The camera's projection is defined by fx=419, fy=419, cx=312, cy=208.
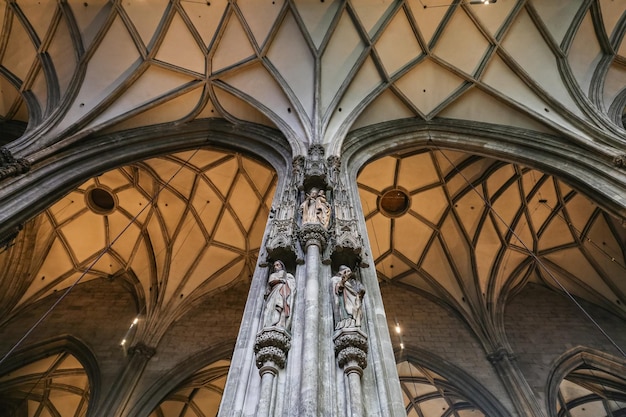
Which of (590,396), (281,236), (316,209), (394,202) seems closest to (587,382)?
(590,396)

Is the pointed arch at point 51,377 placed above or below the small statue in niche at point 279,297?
above

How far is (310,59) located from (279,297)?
7.79m

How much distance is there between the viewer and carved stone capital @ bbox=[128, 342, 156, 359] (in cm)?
1081

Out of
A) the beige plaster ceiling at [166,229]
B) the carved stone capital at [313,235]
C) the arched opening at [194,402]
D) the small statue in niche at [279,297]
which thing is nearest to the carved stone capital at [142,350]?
the beige plaster ceiling at [166,229]

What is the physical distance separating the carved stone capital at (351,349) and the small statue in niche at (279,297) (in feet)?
2.04

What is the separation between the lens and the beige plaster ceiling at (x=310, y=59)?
10.5 m

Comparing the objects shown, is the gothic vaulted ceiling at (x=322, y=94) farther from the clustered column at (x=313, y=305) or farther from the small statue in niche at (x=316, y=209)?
the clustered column at (x=313, y=305)

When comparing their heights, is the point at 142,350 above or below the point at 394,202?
below

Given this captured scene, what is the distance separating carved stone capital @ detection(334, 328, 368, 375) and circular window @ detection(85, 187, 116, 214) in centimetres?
1126

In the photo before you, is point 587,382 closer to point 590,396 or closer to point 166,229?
point 590,396

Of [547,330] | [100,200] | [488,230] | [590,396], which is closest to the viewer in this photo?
[547,330]

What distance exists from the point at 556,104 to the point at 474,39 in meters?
2.63

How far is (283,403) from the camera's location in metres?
3.78

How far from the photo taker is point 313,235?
19.5 feet
